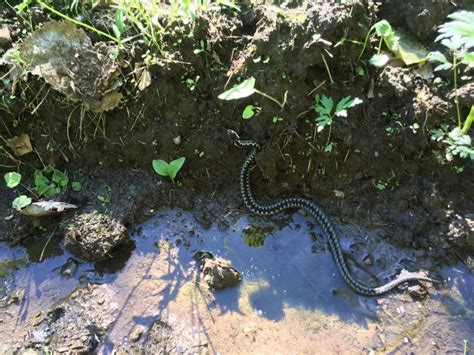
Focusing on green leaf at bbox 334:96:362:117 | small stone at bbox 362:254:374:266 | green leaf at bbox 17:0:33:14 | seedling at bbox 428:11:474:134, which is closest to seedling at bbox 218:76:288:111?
green leaf at bbox 334:96:362:117

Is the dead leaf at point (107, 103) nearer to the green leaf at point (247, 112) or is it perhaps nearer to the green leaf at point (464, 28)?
the green leaf at point (247, 112)

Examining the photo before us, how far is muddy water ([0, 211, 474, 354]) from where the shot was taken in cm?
558

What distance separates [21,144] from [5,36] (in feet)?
4.96

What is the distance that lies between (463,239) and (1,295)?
240 inches

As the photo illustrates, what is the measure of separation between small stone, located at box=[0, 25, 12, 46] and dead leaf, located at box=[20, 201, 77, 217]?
223 centimetres

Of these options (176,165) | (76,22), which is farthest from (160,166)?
(76,22)

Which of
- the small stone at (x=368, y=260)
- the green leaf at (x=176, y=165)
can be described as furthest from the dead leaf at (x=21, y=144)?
the small stone at (x=368, y=260)

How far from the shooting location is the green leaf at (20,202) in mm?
6500

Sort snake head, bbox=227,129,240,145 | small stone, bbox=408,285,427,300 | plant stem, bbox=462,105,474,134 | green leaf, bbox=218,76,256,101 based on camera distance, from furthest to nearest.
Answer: snake head, bbox=227,129,240,145 → small stone, bbox=408,285,427,300 → green leaf, bbox=218,76,256,101 → plant stem, bbox=462,105,474,134

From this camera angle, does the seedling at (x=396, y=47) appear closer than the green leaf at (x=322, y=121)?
Yes

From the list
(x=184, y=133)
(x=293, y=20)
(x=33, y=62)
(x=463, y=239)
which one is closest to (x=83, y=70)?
(x=33, y=62)

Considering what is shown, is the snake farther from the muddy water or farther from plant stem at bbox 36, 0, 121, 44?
plant stem at bbox 36, 0, 121, 44

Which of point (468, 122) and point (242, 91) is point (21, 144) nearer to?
point (242, 91)

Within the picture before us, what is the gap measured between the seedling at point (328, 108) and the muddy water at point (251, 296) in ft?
4.95
